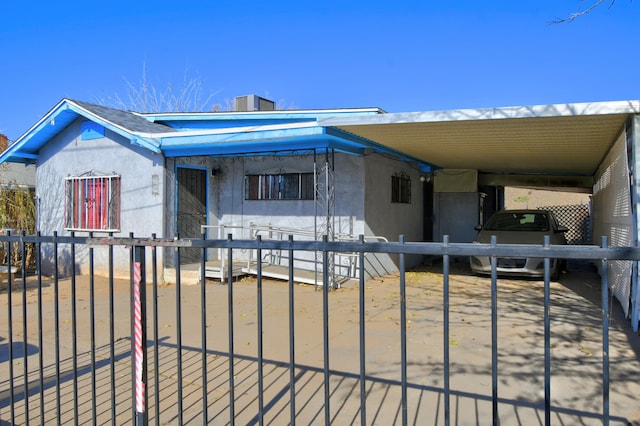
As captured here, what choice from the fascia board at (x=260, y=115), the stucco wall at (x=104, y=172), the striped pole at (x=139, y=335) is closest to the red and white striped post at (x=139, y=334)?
the striped pole at (x=139, y=335)

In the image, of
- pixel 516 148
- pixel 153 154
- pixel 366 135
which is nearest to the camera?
pixel 366 135

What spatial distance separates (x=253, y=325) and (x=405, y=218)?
7050mm

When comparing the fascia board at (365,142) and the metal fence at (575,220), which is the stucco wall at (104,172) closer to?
the fascia board at (365,142)

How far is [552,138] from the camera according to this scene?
786 cm

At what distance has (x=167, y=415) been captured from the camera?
148 inches

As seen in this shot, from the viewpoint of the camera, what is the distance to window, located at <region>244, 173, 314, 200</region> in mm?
10883

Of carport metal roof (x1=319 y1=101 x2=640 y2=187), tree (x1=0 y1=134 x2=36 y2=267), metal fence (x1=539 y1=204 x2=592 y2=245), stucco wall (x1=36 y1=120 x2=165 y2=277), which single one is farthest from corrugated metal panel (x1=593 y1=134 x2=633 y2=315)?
tree (x1=0 y1=134 x2=36 y2=267)

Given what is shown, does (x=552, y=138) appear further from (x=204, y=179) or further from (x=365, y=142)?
(x=204, y=179)

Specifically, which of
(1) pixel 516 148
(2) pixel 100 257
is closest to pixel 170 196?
(2) pixel 100 257

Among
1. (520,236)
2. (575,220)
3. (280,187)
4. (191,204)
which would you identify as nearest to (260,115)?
(280,187)

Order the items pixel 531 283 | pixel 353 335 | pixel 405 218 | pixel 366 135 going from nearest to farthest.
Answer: pixel 353 335, pixel 366 135, pixel 531 283, pixel 405 218

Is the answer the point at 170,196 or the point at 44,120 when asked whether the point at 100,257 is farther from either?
the point at 44,120

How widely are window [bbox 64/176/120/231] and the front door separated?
161 cm

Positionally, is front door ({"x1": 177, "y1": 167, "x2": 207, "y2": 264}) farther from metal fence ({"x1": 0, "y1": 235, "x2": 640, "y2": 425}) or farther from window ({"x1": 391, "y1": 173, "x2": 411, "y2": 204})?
window ({"x1": 391, "y1": 173, "x2": 411, "y2": 204})
